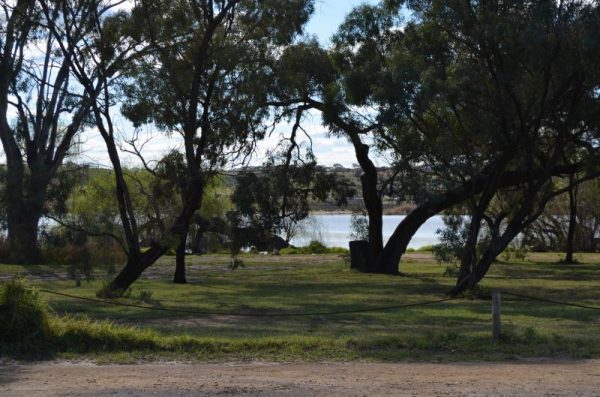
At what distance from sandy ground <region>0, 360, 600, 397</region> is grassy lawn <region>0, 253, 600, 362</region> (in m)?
0.75

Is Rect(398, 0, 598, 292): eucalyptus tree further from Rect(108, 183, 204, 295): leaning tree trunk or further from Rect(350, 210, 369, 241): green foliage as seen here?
Rect(350, 210, 369, 241): green foliage

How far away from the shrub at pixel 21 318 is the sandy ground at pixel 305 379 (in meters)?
0.78

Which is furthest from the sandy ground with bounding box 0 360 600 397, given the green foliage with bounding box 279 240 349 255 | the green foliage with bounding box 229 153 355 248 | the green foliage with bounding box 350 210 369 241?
the green foliage with bounding box 279 240 349 255

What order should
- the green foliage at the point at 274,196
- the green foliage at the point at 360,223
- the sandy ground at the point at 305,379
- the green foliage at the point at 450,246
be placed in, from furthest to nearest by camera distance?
1. the green foliage at the point at 360,223
2. the green foliage at the point at 274,196
3. the green foliage at the point at 450,246
4. the sandy ground at the point at 305,379

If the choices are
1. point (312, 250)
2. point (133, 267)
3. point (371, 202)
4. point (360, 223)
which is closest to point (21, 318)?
point (133, 267)

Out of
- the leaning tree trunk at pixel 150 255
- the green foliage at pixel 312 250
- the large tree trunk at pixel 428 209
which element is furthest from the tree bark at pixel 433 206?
the green foliage at pixel 312 250

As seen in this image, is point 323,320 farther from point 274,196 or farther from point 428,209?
point 428,209

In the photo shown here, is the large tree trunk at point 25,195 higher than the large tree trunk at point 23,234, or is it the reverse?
the large tree trunk at point 25,195

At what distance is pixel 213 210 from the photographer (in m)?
47.9

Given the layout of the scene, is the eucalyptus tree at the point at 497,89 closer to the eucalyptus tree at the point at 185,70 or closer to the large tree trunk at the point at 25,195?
the eucalyptus tree at the point at 185,70

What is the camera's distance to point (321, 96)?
29594mm

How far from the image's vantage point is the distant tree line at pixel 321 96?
70.7 feet

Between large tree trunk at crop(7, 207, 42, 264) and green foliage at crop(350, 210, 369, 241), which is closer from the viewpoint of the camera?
large tree trunk at crop(7, 207, 42, 264)

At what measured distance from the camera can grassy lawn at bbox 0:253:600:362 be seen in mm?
12562
